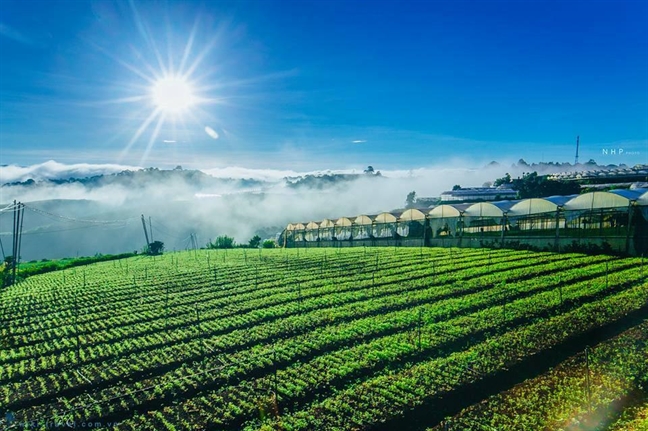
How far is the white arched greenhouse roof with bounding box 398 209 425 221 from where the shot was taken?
167ft

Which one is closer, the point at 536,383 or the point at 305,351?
the point at 536,383

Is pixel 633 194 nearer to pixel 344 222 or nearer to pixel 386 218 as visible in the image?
pixel 386 218

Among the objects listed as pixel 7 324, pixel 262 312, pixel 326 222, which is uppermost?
pixel 326 222

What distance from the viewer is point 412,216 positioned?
52062 millimetres

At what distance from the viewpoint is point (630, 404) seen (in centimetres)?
1045

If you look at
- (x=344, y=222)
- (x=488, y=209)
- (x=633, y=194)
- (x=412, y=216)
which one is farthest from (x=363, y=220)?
(x=633, y=194)

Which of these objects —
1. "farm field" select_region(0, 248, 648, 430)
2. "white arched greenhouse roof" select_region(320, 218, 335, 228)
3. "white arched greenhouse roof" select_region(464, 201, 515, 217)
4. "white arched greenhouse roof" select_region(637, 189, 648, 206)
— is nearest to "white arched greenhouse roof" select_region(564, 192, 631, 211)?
"white arched greenhouse roof" select_region(637, 189, 648, 206)

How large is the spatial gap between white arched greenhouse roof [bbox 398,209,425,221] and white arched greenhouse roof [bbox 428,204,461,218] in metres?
1.42

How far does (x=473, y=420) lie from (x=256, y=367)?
684cm

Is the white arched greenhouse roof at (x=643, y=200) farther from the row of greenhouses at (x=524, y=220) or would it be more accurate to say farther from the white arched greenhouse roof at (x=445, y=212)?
the white arched greenhouse roof at (x=445, y=212)

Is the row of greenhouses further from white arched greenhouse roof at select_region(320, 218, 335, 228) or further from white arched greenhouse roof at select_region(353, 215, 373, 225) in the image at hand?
white arched greenhouse roof at select_region(320, 218, 335, 228)

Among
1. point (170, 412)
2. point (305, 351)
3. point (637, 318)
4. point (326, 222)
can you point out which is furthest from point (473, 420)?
point (326, 222)

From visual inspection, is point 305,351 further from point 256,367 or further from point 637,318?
point 637,318

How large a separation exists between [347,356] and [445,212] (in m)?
36.8
